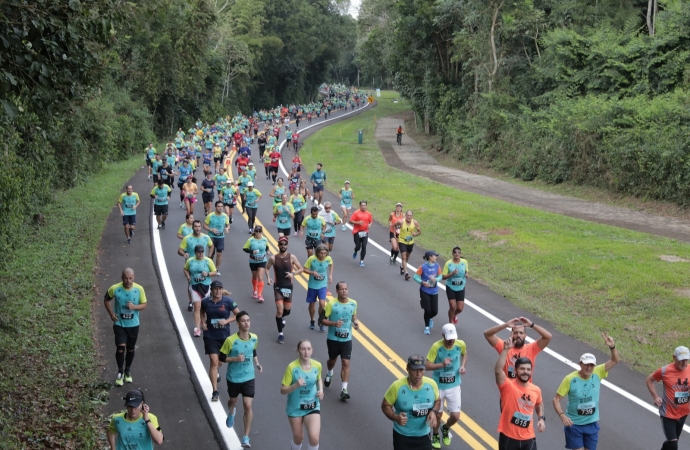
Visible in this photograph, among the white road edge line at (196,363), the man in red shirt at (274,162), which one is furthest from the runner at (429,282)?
Answer: the man in red shirt at (274,162)

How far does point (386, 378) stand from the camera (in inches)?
465

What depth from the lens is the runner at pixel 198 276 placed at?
13.5 meters

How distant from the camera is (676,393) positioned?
29.8 ft

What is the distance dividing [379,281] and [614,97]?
18825 millimetres

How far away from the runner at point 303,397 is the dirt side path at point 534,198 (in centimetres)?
1697

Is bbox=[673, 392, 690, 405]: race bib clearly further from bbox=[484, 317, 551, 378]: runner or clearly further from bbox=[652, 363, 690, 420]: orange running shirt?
bbox=[484, 317, 551, 378]: runner

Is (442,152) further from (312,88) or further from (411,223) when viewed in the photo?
(312,88)

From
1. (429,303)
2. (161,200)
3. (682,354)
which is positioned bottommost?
(429,303)

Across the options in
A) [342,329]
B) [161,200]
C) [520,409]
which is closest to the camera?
[520,409]

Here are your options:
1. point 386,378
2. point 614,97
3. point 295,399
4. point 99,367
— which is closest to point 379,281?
point 386,378

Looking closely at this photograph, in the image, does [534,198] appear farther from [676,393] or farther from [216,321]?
[216,321]

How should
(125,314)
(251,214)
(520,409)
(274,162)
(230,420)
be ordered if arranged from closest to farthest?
(520,409), (230,420), (125,314), (251,214), (274,162)

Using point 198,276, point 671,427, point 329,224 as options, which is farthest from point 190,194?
point 671,427

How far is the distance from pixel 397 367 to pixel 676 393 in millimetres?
4582
